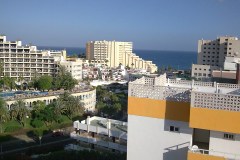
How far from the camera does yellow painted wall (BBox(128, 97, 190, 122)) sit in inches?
387

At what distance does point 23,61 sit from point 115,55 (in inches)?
1940

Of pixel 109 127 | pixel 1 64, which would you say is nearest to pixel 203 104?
pixel 109 127

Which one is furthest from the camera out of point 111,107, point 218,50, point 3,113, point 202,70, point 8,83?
point 218,50

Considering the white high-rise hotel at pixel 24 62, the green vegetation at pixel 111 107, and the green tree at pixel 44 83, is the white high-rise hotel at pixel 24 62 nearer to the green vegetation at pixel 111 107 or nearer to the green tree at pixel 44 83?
the green tree at pixel 44 83

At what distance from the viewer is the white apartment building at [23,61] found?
59656 millimetres

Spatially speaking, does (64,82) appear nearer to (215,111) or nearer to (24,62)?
(24,62)

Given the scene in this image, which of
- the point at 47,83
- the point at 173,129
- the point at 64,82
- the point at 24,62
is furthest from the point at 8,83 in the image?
the point at 173,129

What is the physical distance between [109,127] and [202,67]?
3734cm

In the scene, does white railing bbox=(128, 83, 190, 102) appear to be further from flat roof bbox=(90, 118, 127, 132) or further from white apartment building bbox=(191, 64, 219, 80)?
white apartment building bbox=(191, 64, 219, 80)

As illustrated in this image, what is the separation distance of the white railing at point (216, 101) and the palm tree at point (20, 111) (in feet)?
99.7

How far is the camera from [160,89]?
1007 centimetres

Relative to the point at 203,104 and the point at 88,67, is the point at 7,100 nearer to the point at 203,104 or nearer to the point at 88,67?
the point at 203,104

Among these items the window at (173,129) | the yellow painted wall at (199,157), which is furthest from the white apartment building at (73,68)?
the yellow painted wall at (199,157)

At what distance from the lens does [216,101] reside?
8922 millimetres
